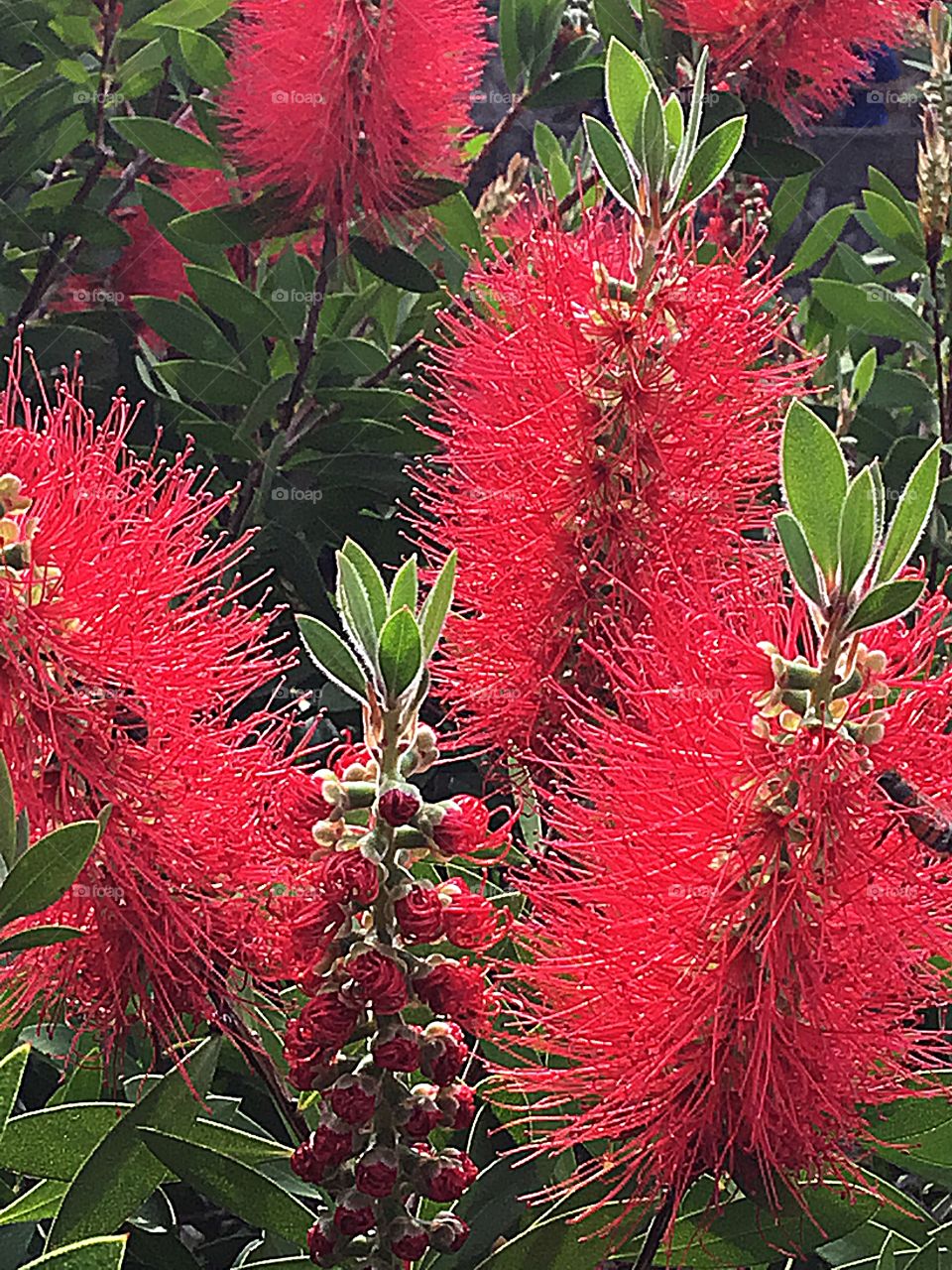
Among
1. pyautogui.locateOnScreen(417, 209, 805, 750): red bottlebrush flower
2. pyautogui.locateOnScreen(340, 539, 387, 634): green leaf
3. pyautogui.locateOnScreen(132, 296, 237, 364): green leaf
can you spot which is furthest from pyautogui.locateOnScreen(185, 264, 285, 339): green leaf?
pyautogui.locateOnScreen(340, 539, 387, 634): green leaf

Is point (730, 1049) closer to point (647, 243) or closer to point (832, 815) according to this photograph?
point (832, 815)

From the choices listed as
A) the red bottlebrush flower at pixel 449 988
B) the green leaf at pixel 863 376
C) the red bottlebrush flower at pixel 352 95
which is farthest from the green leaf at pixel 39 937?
the green leaf at pixel 863 376

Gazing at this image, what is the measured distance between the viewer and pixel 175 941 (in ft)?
2.18

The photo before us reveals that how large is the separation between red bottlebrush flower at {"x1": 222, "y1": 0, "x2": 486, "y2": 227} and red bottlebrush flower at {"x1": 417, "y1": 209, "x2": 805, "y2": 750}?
35 cm

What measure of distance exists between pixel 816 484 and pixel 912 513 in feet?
0.11

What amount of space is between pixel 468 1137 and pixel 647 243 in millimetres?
412

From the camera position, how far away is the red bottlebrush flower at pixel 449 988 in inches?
22.4

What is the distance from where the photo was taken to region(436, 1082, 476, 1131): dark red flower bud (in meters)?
0.58

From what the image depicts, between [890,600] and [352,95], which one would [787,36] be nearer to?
[352,95]

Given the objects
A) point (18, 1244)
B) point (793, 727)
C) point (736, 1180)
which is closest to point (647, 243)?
point (793, 727)

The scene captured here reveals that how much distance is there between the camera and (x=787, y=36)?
3.93ft

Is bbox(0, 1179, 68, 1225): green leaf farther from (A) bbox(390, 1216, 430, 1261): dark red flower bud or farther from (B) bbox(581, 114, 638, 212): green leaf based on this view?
(B) bbox(581, 114, 638, 212): green leaf

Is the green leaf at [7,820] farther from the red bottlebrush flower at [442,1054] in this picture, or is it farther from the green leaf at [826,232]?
the green leaf at [826,232]

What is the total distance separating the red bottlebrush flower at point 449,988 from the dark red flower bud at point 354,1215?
0.16 feet
